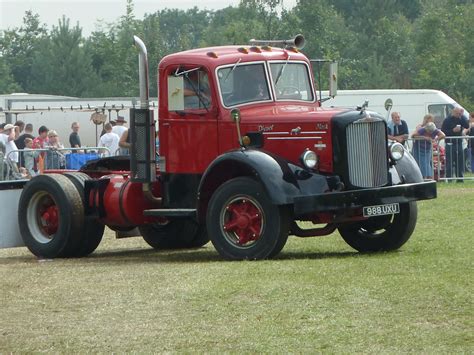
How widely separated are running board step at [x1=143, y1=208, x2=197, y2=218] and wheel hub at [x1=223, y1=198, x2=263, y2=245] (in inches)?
31.3

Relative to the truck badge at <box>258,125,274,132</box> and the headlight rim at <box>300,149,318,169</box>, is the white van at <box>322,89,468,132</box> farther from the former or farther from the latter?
the headlight rim at <box>300,149,318,169</box>

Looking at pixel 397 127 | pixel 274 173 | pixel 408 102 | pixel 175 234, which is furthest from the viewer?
pixel 408 102

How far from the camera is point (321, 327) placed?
10945 mm

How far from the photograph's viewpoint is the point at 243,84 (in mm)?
17328

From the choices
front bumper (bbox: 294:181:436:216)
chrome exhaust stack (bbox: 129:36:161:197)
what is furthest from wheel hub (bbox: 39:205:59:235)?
front bumper (bbox: 294:181:436:216)

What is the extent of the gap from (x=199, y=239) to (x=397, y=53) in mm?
79677

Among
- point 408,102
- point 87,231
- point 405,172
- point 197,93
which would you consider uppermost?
point 408,102

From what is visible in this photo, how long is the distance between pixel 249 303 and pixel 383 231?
16.9 feet

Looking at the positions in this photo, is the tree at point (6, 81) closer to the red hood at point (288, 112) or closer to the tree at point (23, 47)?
the tree at point (23, 47)

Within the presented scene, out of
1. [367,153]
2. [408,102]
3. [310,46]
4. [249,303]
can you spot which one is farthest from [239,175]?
[310,46]

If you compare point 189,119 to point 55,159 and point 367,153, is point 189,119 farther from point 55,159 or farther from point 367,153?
point 55,159

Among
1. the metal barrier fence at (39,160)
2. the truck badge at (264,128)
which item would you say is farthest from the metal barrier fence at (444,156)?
the truck badge at (264,128)

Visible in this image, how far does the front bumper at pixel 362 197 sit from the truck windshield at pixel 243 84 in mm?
1782

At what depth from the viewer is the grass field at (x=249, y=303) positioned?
10516mm
